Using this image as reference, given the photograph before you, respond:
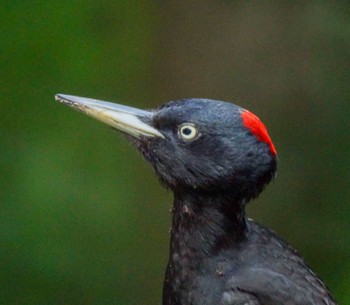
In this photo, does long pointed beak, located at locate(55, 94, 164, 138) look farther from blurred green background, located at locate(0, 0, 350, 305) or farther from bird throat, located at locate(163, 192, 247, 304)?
blurred green background, located at locate(0, 0, 350, 305)

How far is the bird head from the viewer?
6957 millimetres

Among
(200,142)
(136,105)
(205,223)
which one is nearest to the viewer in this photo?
(200,142)

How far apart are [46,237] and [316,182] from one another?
176 centimetres

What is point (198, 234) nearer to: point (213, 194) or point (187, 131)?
point (213, 194)

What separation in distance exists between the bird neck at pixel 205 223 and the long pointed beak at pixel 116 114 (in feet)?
1.15

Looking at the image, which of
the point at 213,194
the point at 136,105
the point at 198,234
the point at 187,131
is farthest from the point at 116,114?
the point at 136,105

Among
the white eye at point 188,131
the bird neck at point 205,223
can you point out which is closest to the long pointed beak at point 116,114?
the white eye at point 188,131

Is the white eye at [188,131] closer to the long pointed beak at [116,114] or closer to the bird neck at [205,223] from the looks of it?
the long pointed beak at [116,114]

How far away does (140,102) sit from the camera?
9.85m

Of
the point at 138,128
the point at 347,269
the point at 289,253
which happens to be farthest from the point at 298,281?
the point at 347,269

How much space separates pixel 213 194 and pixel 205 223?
0.15 m

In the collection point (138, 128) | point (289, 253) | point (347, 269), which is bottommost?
point (347, 269)

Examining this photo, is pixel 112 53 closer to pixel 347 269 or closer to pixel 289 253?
pixel 347 269

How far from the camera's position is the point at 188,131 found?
7.02 m
